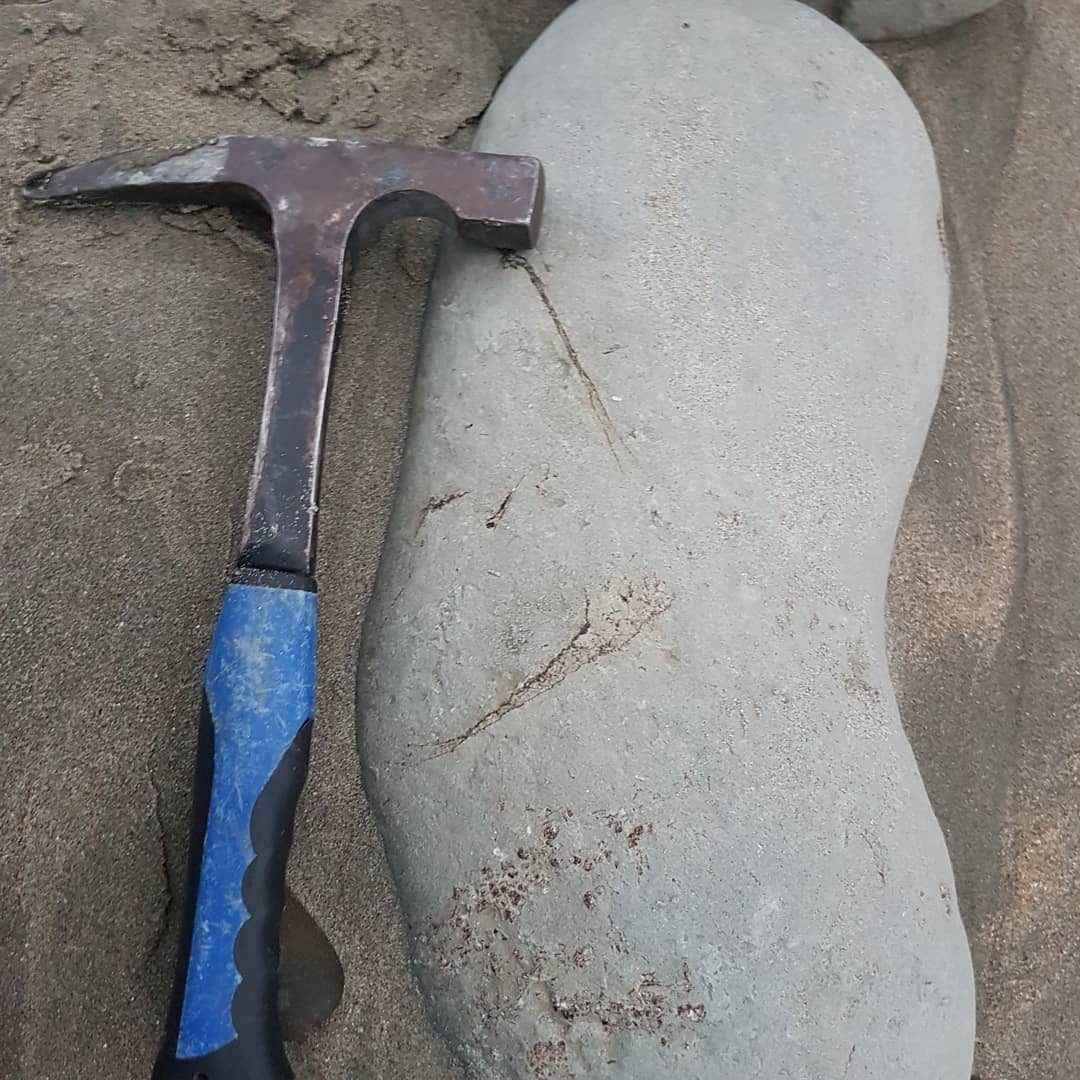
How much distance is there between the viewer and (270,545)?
1.23 m

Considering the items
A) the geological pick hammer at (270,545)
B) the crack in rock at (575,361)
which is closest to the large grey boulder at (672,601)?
the crack in rock at (575,361)

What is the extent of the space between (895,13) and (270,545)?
1.29m

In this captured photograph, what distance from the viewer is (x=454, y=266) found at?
1421 millimetres

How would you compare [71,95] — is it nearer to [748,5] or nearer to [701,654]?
[748,5]

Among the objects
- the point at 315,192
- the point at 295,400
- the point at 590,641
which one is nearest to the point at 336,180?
the point at 315,192

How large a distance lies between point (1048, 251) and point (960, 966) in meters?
1.08

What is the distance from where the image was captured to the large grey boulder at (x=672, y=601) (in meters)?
1.18

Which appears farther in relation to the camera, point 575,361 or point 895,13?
point 895,13

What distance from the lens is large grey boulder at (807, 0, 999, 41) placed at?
1.68 metres

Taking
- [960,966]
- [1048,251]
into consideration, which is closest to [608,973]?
[960,966]

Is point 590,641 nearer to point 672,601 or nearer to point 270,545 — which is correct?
point 672,601

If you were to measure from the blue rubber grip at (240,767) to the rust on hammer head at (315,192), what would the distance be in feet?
0.90

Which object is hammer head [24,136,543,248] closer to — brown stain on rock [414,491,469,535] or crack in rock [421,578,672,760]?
brown stain on rock [414,491,469,535]

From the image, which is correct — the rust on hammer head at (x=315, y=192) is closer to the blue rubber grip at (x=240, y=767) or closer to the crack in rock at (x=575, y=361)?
the crack in rock at (x=575, y=361)
